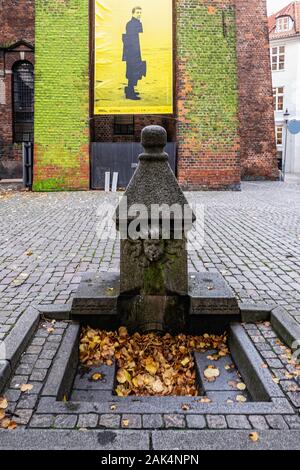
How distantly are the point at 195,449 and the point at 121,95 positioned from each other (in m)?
14.2

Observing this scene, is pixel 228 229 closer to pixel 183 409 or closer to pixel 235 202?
pixel 235 202

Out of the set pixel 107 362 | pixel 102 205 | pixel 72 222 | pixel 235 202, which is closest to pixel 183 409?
pixel 107 362

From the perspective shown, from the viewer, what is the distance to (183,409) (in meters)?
Result: 2.75

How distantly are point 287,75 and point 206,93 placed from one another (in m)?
22.6

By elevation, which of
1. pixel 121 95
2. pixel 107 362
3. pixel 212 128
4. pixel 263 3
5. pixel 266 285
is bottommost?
pixel 107 362

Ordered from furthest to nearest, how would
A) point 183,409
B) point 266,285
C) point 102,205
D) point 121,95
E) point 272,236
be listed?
point 121,95 < point 102,205 < point 272,236 < point 266,285 < point 183,409

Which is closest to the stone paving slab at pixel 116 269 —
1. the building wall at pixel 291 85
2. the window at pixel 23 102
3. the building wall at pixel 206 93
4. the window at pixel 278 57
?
the building wall at pixel 206 93

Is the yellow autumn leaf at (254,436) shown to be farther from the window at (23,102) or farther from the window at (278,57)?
the window at (278,57)

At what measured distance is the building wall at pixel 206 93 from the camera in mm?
15477

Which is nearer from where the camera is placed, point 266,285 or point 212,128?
point 266,285

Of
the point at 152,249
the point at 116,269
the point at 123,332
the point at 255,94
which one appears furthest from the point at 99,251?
the point at 255,94

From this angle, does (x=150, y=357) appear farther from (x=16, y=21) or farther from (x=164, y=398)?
(x=16, y=21)

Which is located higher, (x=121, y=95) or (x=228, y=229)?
(x=121, y=95)

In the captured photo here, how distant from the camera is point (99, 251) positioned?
6660 millimetres
